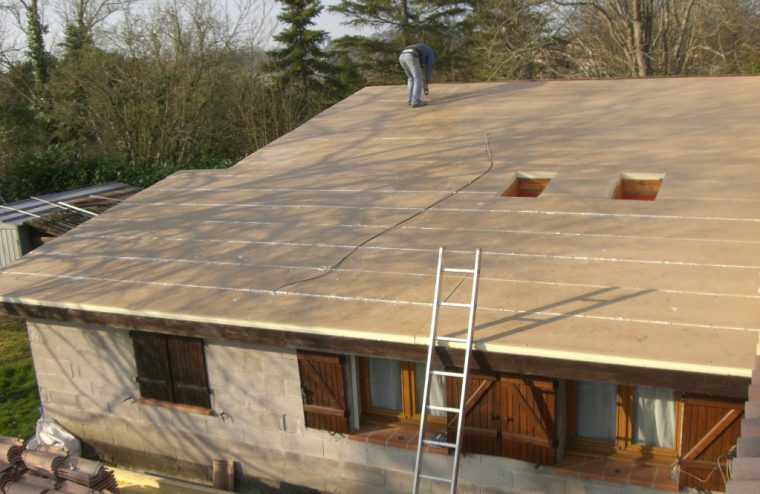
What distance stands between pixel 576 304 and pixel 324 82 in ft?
81.1

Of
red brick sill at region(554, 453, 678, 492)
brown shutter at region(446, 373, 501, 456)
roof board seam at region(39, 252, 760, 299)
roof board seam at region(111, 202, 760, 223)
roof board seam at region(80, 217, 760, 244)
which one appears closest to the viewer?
roof board seam at region(39, 252, 760, 299)

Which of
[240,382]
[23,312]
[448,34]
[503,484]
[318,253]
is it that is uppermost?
[448,34]

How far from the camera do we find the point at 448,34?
31.4 m

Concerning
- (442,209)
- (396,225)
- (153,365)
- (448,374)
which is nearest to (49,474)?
(153,365)

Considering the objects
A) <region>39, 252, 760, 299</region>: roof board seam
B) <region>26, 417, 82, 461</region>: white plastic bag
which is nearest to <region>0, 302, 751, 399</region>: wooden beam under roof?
<region>39, 252, 760, 299</region>: roof board seam

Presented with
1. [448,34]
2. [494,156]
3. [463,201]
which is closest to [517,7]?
[448,34]

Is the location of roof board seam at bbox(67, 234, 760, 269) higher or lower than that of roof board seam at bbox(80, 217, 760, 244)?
lower

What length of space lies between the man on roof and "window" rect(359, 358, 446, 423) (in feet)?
22.6

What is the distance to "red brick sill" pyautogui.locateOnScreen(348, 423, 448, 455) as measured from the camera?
24.4ft

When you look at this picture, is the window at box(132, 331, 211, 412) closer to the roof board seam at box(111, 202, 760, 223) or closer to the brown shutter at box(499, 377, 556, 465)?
the roof board seam at box(111, 202, 760, 223)

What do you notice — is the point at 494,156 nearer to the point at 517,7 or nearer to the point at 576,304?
the point at 576,304

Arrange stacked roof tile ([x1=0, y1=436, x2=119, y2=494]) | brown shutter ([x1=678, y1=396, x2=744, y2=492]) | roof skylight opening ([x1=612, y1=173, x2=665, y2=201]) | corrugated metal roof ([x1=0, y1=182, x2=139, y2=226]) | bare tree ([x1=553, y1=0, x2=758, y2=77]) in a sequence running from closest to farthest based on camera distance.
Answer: brown shutter ([x1=678, y1=396, x2=744, y2=492]) < stacked roof tile ([x1=0, y1=436, x2=119, y2=494]) < roof skylight opening ([x1=612, y1=173, x2=665, y2=201]) < corrugated metal roof ([x1=0, y1=182, x2=139, y2=226]) < bare tree ([x1=553, y1=0, x2=758, y2=77])

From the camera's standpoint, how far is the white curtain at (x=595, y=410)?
22.7ft

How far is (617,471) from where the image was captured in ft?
22.0
